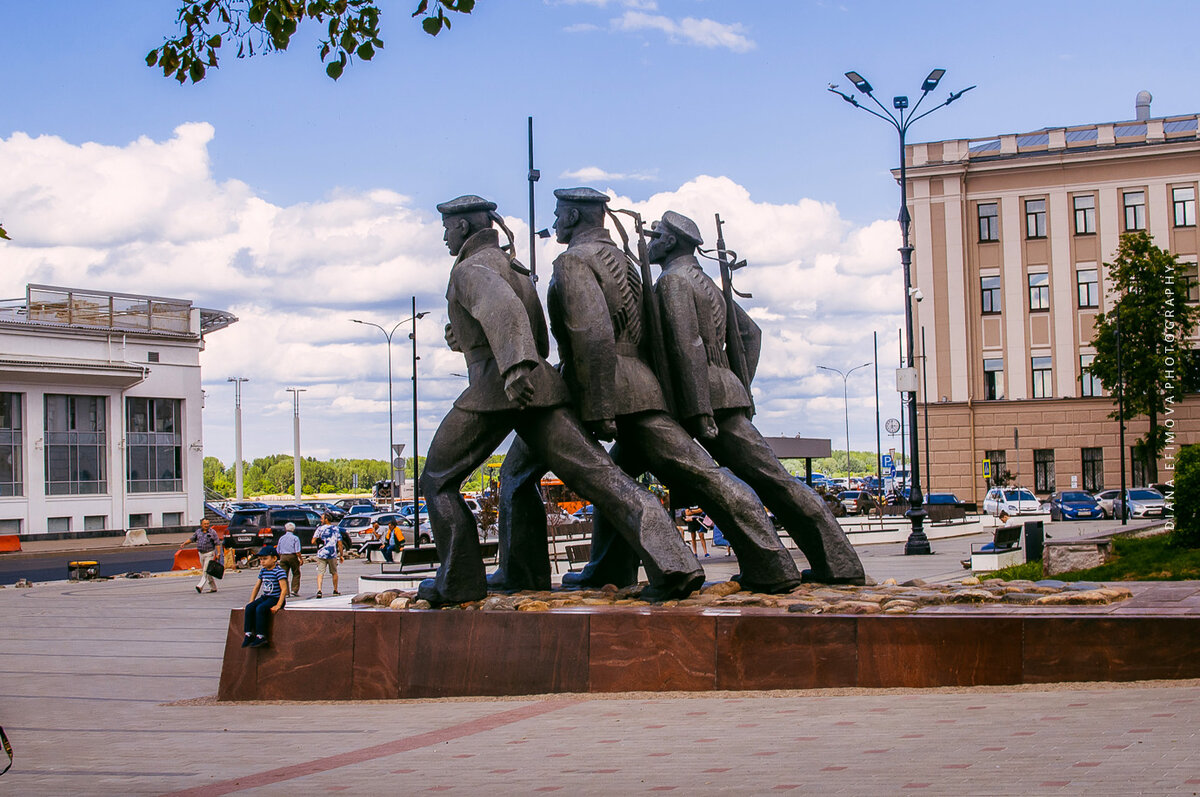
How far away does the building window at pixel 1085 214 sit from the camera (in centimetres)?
4634

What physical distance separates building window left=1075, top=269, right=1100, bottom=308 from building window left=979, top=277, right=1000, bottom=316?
2793 millimetres

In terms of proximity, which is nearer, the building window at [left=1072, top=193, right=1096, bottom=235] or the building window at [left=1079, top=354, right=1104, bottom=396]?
the building window at [left=1079, top=354, right=1104, bottom=396]

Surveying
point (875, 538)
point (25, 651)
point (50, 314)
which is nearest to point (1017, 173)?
point (875, 538)

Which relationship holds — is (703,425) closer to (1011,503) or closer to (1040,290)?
(1011,503)

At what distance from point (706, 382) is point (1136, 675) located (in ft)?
12.2

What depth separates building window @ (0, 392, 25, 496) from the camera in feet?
143

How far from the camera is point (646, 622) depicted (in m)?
8.60

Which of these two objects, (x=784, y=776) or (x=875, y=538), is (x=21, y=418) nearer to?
(x=875, y=538)

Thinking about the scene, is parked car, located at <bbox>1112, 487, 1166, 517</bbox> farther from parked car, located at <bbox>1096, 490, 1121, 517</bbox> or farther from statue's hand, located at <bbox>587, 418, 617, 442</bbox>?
statue's hand, located at <bbox>587, 418, 617, 442</bbox>

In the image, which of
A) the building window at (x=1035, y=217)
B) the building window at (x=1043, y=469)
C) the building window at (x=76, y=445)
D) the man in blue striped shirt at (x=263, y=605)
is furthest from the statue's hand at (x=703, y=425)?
the building window at (x=1035, y=217)

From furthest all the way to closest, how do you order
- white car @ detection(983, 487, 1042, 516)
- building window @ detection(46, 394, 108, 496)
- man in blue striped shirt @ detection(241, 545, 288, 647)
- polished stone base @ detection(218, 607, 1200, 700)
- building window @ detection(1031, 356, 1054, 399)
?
building window @ detection(1031, 356, 1054, 399), building window @ detection(46, 394, 108, 496), white car @ detection(983, 487, 1042, 516), man in blue striped shirt @ detection(241, 545, 288, 647), polished stone base @ detection(218, 607, 1200, 700)

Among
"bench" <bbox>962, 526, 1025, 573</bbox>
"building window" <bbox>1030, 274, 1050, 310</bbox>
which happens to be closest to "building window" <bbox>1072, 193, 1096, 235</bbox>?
"building window" <bbox>1030, 274, 1050, 310</bbox>

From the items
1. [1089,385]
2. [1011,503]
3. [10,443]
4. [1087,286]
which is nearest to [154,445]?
[10,443]

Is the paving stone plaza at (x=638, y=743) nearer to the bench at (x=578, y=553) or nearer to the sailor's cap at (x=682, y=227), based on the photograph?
the sailor's cap at (x=682, y=227)
